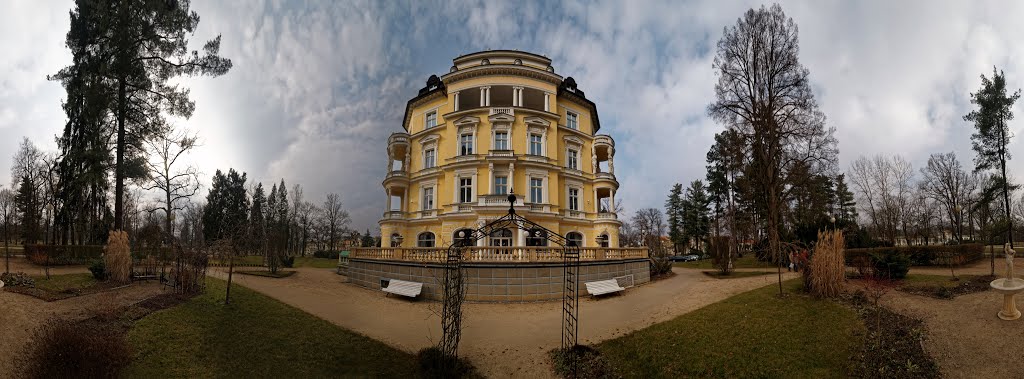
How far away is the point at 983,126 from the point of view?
83.0 ft

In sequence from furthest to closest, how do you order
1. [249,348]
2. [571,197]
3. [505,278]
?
[571,197] < [505,278] < [249,348]

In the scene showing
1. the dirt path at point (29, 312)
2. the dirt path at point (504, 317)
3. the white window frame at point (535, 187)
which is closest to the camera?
the dirt path at point (29, 312)

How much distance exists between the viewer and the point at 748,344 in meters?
8.47

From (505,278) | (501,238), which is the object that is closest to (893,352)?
(505,278)

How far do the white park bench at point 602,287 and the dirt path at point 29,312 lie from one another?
47.8 ft

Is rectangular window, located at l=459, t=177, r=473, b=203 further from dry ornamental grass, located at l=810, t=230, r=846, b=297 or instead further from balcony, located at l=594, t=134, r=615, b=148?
dry ornamental grass, located at l=810, t=230, r=846, b=297

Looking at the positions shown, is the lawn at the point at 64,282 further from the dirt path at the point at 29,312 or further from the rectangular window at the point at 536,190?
the rectangular window at the point at 536,190

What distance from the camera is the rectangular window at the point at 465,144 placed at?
87.2 ft

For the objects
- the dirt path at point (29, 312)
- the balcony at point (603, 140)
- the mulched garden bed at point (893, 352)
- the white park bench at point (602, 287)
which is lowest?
the white park bench at point (602, 287)

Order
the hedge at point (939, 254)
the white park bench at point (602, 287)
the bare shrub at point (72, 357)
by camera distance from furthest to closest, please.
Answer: the hedge at point (939, 254) → the white park bench at point (602, 287) → the bare shrub at point (72, 357)

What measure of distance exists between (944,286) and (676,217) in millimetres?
44653

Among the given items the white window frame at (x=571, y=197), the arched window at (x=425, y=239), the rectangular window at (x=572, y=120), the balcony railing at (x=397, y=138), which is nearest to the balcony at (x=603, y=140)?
the rectangular window at (x=572, y=120)

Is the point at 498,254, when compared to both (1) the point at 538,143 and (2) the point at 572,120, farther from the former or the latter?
(2) the point at 572,120

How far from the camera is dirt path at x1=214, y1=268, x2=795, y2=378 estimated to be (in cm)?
912
